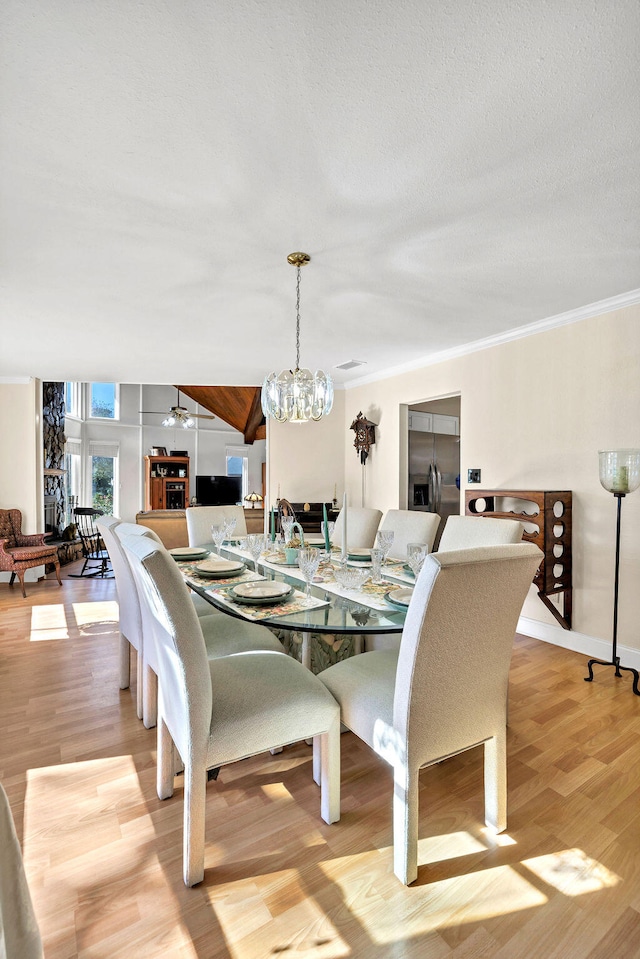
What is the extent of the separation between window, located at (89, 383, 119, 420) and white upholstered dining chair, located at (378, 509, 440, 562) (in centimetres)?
810

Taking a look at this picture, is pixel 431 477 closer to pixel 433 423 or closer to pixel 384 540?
pixel 433 423

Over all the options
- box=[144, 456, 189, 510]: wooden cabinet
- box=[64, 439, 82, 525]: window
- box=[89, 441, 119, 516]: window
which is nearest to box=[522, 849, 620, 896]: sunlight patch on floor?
box=[64, 439, 82, 525]: window

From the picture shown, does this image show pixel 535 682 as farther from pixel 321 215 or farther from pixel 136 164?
pixel 136 164

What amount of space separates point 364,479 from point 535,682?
10.8 feet

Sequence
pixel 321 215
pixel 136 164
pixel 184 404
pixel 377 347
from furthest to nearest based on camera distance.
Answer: pixel 184 404 → pixel 377 347 → pixel 321 215 → pixel 136 164

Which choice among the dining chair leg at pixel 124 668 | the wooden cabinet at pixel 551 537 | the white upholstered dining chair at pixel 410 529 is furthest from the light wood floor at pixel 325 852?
the white upholstered dining chair at pixel 410 529

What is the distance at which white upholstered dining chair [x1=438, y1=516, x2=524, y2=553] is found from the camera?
7.63ft

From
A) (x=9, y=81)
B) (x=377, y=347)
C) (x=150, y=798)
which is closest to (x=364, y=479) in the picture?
(x=377, y=347)

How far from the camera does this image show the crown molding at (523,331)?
3.04 metres

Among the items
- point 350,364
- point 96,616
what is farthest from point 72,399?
point 350,364

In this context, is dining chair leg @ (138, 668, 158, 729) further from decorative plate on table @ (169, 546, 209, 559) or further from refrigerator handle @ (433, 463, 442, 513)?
refrigerator handle @ (433, 463, 442, 513)

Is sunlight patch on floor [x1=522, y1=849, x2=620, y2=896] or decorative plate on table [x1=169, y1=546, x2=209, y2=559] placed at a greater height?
decorative plate on table [x1=169, y1=546, x2=209, y2=559]

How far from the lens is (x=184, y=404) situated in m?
10.4

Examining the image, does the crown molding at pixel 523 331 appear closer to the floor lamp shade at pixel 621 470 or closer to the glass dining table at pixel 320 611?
the floor lamp shade at pixel 621 470
